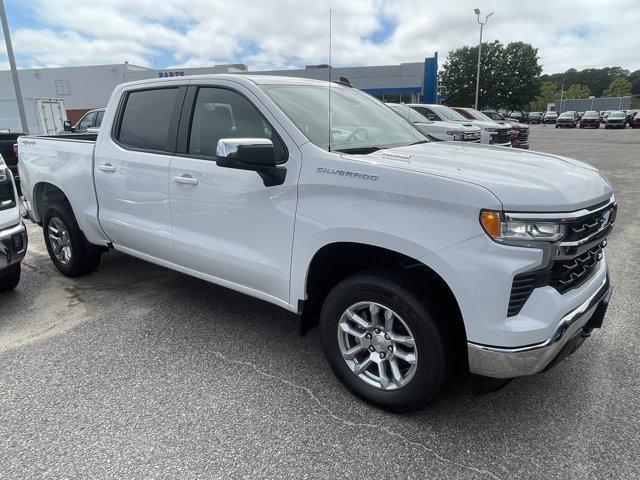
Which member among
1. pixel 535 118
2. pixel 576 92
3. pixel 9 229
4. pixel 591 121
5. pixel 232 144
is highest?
pixel 232 144

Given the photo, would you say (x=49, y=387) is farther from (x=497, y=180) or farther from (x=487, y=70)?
(x=487, y=70)

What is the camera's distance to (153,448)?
8.13ft

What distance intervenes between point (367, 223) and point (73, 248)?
3.54 m

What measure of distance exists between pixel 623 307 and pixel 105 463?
4105 mm

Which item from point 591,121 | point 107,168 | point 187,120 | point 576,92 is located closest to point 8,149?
point 107,168

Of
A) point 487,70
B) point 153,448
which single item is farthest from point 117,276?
point 487,70

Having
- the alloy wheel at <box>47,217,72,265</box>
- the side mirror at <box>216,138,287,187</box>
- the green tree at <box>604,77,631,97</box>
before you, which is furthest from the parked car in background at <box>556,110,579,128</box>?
the green tree at <box>604,77,631,97</box>

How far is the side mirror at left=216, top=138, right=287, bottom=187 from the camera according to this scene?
8.70 ft

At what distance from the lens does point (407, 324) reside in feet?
8.21

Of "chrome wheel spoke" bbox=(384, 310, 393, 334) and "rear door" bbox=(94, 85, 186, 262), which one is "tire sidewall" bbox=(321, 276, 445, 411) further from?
"rear door" bbox=(94, 85, 186, 262)

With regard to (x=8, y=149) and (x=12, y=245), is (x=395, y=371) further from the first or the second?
(x=8, y=149)

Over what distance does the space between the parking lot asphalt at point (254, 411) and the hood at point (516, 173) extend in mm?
1237

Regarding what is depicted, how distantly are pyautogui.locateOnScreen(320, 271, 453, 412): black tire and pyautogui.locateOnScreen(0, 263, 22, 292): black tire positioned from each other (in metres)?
3.17

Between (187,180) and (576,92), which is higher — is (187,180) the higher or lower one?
the lower one
